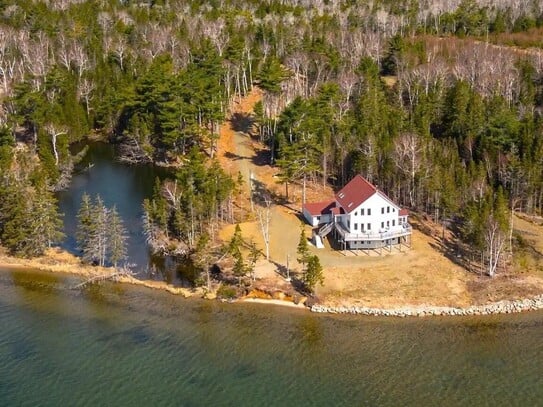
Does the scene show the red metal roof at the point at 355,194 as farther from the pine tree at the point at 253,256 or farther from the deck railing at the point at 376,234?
the pine tree at the point at 253,256

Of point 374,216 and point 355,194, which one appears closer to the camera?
point 374,216

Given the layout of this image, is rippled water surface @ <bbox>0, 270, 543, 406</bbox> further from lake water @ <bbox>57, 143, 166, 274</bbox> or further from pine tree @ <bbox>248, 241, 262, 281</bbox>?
lake water @ <bbox>57, 143, 166, 274</bbox>

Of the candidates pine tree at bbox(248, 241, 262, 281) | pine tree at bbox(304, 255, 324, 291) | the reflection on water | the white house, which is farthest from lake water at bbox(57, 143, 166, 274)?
the white house

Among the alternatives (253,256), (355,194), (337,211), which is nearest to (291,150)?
(337,211)

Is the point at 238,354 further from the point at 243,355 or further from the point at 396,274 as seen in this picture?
the point at 396,274

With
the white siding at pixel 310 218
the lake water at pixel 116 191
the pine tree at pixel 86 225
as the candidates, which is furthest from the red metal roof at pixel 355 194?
the pine tree at pixel 86 225

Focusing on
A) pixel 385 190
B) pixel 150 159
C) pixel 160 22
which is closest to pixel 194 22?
pixel 160 22

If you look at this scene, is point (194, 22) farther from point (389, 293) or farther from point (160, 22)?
point (389, 293)
